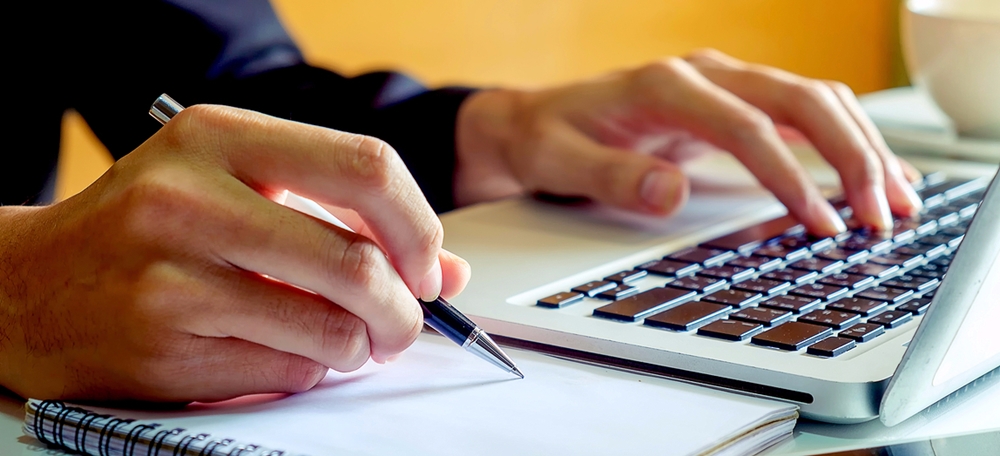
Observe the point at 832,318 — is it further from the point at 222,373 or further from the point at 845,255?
the point at 222,373

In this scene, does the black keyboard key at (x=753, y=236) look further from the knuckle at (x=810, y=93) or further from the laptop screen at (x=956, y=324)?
the laptop screen at (x=956, y=324)

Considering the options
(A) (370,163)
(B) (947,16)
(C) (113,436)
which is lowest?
(C) (113,436)

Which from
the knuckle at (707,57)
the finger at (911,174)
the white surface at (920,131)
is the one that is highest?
the knuckle at (707,57)

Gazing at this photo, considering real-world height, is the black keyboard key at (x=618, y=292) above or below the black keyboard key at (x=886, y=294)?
below

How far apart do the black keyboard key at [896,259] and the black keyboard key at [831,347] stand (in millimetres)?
160

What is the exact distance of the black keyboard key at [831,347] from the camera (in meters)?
0.40

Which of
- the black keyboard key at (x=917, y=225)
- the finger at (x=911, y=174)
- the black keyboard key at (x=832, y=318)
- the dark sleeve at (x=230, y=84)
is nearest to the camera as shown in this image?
the black keyboard key at (x=832, y=318)

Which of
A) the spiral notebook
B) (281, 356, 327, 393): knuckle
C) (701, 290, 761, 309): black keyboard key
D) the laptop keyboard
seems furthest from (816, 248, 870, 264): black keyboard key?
(281, 356, 327, 393): knuckle

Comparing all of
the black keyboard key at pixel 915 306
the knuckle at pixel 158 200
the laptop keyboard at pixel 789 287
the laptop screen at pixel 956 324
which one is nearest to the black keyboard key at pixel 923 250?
the laptop keyboard at pixel 789 287

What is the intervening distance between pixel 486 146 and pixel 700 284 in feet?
1.23

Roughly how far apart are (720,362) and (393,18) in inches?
59.3

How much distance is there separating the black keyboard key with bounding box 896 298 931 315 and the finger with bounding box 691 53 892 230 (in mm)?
175

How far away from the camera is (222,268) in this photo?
1.23 ft

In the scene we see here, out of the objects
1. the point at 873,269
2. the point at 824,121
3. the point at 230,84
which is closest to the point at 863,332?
the point at 873,269
